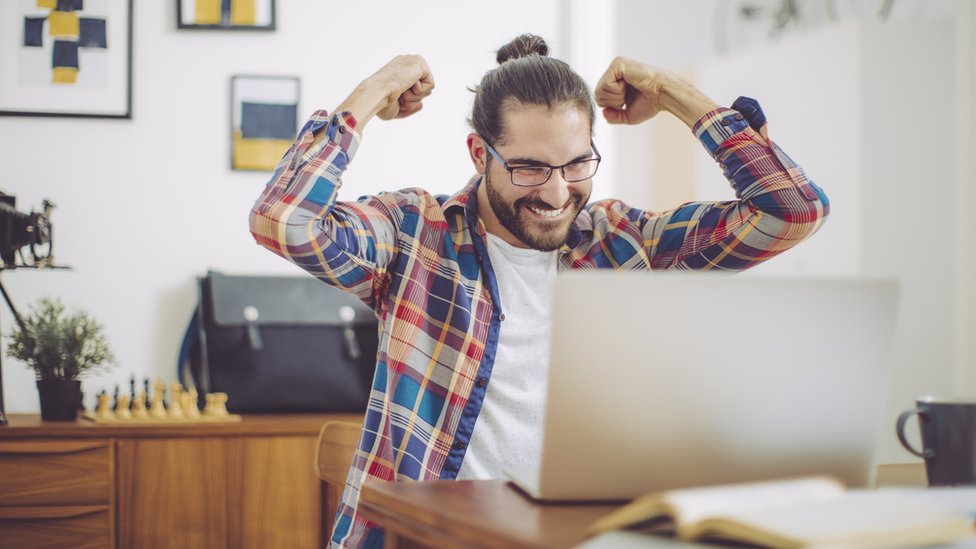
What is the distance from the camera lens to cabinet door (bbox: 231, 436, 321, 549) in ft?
7.46

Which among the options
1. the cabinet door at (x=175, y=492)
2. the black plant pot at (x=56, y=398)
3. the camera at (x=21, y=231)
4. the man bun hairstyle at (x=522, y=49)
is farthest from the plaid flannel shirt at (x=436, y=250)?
the camera at (x=21, y=231)

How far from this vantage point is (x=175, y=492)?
2254 mm

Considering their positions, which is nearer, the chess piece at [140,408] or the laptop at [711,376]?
the laptop at [711,376]

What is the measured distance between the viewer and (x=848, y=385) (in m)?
0.82

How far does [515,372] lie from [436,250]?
0.76 feet

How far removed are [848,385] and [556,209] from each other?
2.42 feet

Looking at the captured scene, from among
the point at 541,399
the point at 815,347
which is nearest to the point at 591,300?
the point at 815,347

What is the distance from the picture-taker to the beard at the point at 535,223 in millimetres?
1511

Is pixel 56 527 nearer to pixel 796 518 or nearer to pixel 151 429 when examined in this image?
pixel 151 429

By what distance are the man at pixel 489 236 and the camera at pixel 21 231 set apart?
1.18 metres

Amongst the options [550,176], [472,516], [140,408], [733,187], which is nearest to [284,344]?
[140,408]

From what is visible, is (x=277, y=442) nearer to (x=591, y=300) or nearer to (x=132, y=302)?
(x=132, y=302)

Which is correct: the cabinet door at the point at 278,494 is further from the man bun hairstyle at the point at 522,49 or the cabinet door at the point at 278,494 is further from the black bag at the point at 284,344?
the man bun hairstyle at the point at 522,49

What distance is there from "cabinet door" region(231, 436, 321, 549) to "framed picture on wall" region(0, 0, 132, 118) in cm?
105
